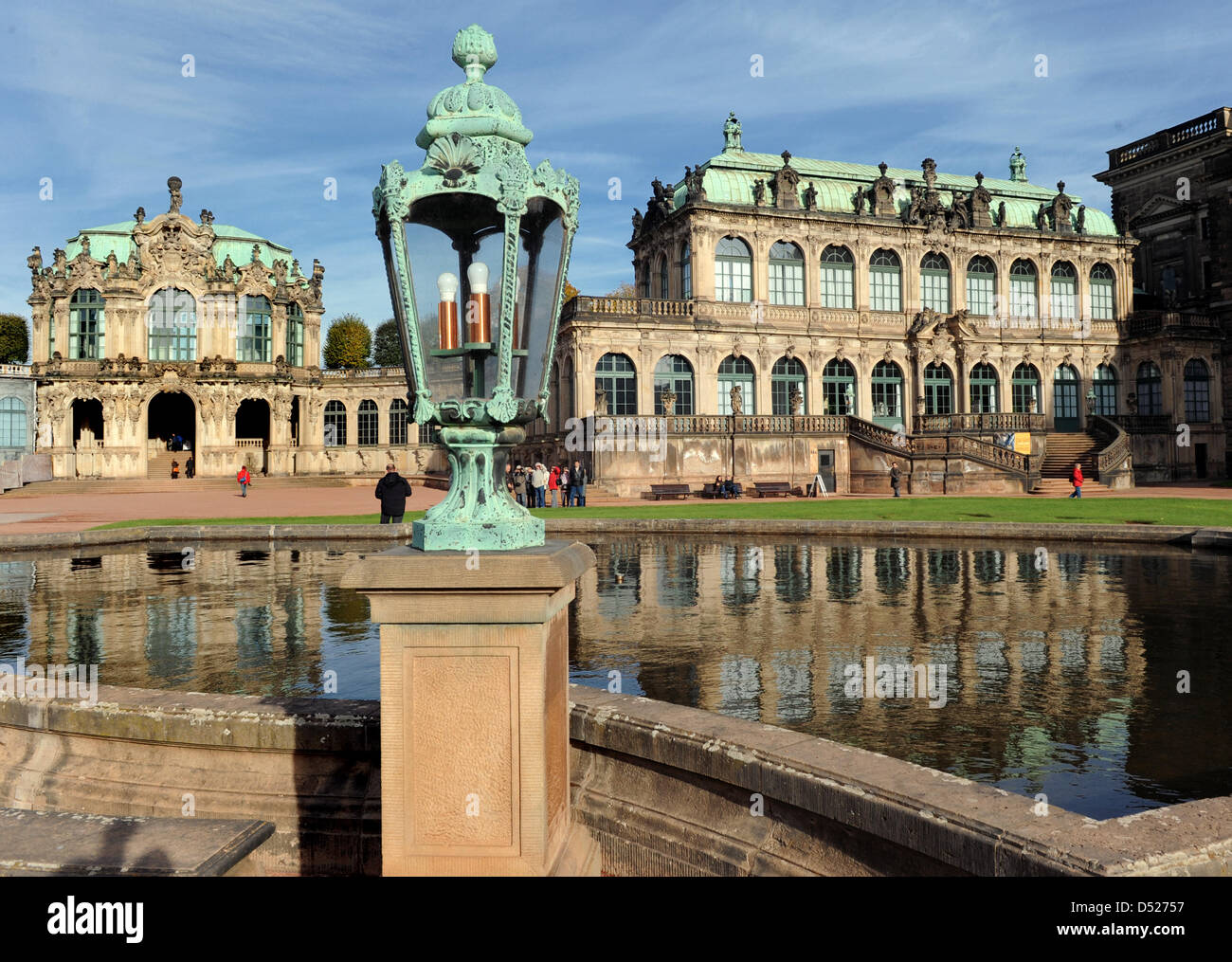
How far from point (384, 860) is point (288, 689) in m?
3.84

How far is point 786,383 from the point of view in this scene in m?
44.3

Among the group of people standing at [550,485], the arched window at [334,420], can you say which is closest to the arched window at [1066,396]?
the group of people standing at [550,485]

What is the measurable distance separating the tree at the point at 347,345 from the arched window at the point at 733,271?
43678 millimetres

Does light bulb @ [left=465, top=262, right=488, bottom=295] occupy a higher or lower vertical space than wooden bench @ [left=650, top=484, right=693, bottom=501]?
higher

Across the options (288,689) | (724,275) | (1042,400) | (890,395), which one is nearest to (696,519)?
(288,689)

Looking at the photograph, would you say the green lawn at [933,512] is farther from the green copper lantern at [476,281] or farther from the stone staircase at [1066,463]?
the green copper lantern at [476,281]

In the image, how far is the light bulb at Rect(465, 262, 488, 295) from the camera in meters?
4.27

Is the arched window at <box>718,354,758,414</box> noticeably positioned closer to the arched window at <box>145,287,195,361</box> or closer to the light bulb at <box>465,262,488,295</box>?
the arched window at <box>145,287,195,361</box>

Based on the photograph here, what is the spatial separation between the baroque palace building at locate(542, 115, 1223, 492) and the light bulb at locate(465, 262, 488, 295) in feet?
106

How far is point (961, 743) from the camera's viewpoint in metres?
5.88

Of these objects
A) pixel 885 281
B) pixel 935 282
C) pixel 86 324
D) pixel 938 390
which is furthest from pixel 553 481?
pixel 86 324

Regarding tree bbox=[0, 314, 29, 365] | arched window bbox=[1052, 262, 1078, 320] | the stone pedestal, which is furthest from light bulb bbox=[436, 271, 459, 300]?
tree bbox=[0, 314, 29, 365]

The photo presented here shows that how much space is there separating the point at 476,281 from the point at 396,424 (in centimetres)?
6081

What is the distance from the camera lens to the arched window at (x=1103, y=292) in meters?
50.1
